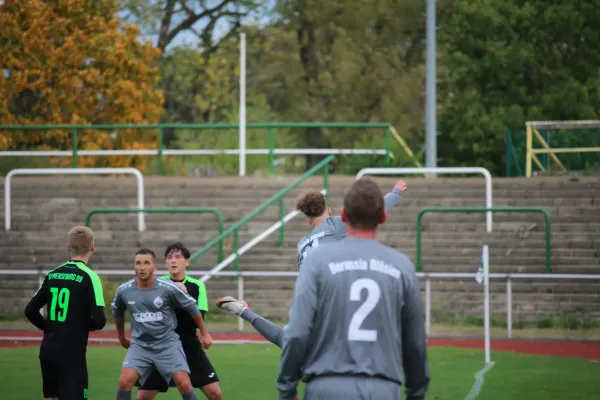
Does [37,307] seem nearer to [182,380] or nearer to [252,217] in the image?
[182,380]

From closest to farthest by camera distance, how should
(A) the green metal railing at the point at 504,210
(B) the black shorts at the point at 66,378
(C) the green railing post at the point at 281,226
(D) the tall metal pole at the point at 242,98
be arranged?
(B) the black shorts at the point at 66,378 < (A) the green metal railing at the point at 504,210 < (C) the green railing post at the point at 281,226 < (D) the tall metal pole at the point at 242,98

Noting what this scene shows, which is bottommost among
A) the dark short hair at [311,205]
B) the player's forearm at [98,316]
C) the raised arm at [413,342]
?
the player's forearm at [98,316]

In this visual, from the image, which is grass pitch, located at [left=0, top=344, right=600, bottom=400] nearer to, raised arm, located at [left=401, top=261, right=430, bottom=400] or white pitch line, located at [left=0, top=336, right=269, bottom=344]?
white pitch line, located at [left=0, top=336, right=269, bottom=344]

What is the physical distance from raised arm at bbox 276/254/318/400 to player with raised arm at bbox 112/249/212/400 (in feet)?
13.9

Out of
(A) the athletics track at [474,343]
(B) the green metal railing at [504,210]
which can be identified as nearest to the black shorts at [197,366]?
(A) the athletics track at [474,343]

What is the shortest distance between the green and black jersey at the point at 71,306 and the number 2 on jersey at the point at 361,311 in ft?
11.8

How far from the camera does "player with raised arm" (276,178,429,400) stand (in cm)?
527

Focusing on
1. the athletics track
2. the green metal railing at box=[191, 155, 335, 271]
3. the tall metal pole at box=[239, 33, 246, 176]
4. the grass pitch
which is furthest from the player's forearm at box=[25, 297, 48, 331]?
the tall metal pole at box=[239, 33, 246, 176]

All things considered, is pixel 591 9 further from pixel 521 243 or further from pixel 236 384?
pixel 236 384

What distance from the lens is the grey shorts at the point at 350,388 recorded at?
5242 mm

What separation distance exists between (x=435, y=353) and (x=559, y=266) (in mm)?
5232

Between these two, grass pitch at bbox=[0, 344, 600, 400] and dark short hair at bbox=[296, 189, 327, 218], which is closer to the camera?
dark short hair at bbox=[296, 189, 327, 218]

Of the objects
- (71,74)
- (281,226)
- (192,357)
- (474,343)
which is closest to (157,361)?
(192,357)

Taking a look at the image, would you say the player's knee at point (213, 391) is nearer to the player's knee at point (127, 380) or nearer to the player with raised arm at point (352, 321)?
the player's knee at point (127, 380)
